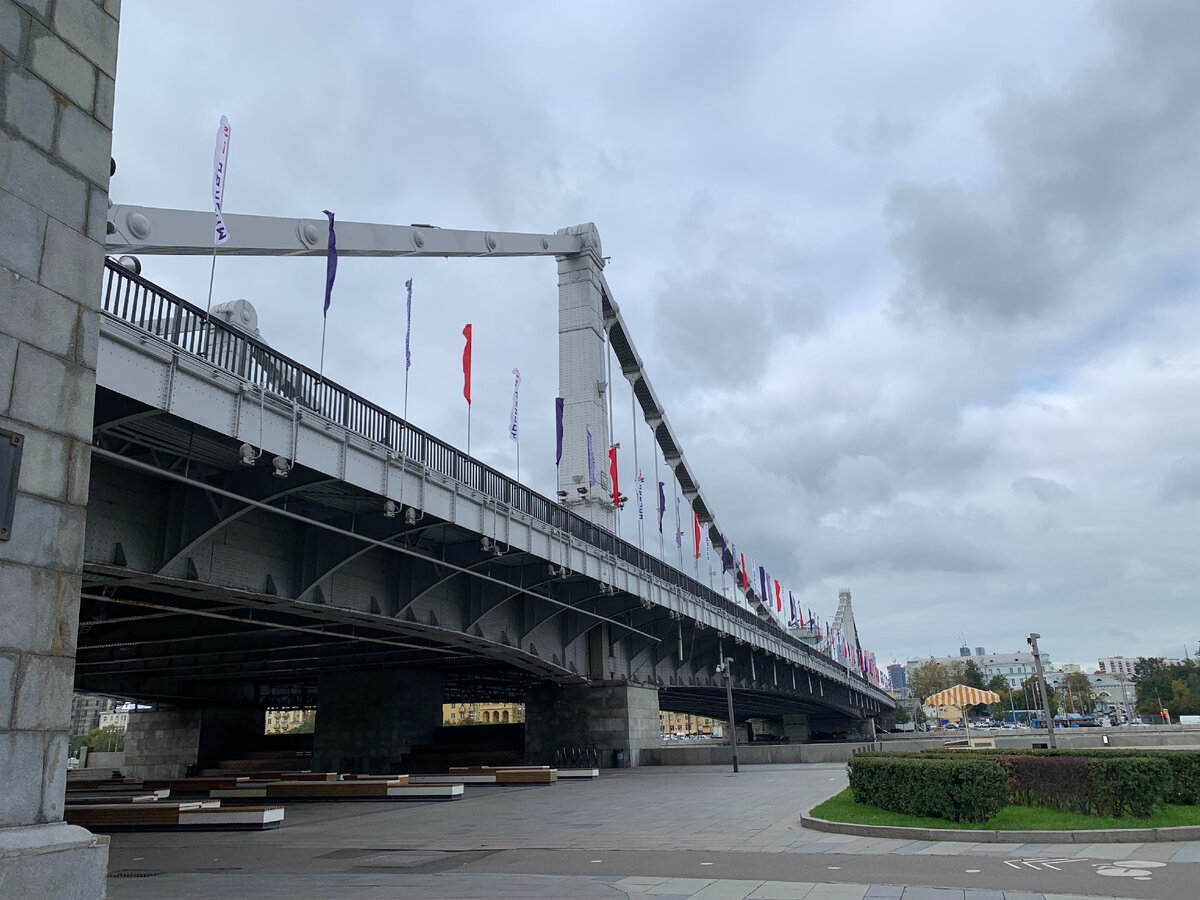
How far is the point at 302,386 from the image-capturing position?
20453 mm

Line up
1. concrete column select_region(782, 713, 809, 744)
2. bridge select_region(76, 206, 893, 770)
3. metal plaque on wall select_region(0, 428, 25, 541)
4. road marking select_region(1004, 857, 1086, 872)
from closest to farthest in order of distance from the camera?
1. metal plaque on wall select_region(0, 428, 25, 541)
2. road marking select_region(1004, 857, 1086, 872)
3. bridge select_region(76, 206, 893, 770)
4. concrete column select_region(782, 713, 809, 744)

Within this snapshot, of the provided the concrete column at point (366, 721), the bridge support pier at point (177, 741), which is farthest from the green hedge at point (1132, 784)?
the bridge support pier at point (177, 741)

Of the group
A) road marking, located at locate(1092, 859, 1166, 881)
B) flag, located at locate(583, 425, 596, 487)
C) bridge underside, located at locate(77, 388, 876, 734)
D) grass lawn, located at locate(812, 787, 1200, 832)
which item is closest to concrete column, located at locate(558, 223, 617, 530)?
flag, located at locate(583, 425, 596, 487)

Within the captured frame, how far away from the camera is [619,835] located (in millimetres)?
17734

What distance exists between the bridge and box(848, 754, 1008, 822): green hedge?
12403mm

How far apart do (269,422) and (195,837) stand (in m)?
9.53

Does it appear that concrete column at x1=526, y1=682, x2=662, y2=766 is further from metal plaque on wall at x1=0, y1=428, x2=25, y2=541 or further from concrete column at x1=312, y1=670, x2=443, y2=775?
metal plaque on wall at x1=0, y1=428, x2=25, y2=541

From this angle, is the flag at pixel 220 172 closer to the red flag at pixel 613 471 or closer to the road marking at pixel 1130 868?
the road marking at pixel 1130 868

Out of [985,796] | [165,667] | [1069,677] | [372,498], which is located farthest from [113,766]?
[1069,677]

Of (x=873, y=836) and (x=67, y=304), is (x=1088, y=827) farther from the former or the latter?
(x=67, y=304)

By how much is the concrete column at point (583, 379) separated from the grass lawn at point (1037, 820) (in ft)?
99.2

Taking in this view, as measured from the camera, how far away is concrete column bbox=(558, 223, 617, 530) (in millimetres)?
47156

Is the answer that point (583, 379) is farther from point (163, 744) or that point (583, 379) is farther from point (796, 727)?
point (796, 727)

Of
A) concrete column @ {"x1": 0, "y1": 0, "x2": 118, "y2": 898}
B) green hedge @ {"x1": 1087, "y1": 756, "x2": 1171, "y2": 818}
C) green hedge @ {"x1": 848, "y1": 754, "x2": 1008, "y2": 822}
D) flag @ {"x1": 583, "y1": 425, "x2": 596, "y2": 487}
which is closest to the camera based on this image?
concrete column @ {"x1": 0, "y1": 0, "x2": 118, "y2": 898}
